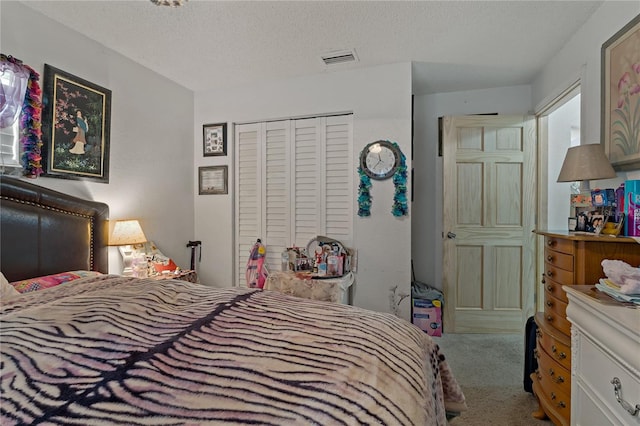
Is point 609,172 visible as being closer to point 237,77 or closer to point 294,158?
point 294,158

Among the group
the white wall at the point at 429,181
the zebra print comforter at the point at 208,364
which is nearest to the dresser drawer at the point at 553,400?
the zebra print comforter at the point at 208,364

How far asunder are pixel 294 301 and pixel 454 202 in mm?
2373

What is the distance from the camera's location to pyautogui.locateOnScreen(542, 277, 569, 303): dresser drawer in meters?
1.54

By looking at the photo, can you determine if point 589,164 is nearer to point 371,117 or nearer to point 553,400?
point 553,400

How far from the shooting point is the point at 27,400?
0.62 meters

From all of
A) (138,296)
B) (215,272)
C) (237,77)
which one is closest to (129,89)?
(237,77)

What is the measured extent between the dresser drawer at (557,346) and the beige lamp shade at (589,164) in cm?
88

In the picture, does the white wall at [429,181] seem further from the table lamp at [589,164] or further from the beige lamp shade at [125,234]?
the beige lamp shade at [125,234]

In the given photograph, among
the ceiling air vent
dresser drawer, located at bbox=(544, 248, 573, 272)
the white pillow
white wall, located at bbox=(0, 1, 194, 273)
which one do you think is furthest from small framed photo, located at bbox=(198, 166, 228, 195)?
dresser drawer, located at bbox=(544, 248, 573, 272)

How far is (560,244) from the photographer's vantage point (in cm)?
156

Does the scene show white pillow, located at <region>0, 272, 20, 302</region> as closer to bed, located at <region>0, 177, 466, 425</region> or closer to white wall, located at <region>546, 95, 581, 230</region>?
bed, located at <region>0, 177, 466, 425</region>

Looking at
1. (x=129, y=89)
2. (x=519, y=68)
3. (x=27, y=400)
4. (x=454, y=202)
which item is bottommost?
(x=27, y=400)

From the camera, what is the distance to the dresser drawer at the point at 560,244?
4.88 ft

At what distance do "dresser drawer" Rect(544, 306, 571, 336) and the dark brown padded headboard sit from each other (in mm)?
2965
